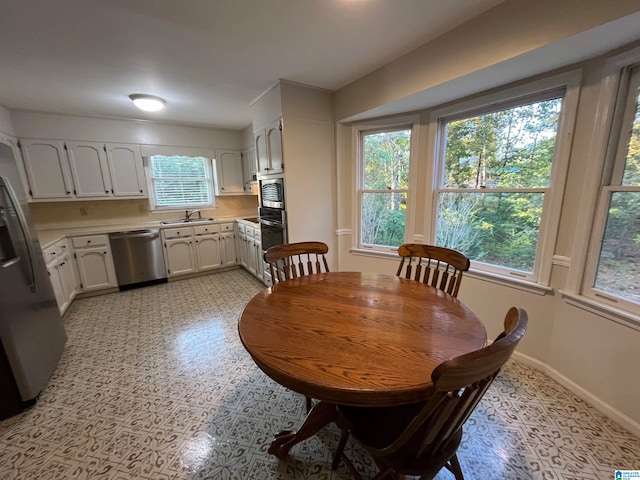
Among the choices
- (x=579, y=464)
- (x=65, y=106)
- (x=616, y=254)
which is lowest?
(x=579, y=464)

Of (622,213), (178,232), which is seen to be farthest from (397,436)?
(178,232)

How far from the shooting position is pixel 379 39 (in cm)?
194

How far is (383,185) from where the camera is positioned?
2.95 meters

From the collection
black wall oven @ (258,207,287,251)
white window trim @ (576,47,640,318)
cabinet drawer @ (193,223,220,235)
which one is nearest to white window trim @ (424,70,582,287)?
white window trim @ (576,47,640,318)

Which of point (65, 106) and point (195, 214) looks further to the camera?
point (195, 214)

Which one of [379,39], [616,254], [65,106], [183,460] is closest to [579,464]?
[616,254]

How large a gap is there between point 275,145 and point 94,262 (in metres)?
2.94

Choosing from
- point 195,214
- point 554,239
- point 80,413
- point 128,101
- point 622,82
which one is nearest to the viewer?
point 622,82

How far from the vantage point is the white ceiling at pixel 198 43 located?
156 centimetres

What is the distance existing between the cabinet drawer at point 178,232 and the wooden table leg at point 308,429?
3464 millimetres

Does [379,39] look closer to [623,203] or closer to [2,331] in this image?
[623,203]

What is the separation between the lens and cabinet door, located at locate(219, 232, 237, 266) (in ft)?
14.5

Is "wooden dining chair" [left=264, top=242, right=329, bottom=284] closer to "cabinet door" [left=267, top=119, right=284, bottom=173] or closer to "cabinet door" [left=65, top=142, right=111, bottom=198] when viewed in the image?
"cabinet door" [left=267, top=119, right=284, bottom=173]

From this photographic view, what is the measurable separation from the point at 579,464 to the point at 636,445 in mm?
408
